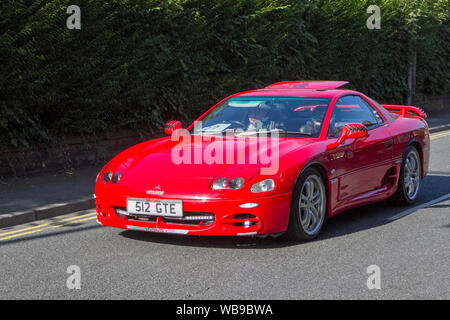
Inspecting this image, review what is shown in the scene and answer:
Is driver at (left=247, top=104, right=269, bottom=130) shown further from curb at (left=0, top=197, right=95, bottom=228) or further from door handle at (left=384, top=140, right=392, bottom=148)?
curb at (left=0, top=197, right=95, bottom=228)

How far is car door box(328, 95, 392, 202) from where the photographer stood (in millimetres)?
7410

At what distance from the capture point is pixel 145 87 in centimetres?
1221

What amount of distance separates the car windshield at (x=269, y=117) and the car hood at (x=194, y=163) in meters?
0.28

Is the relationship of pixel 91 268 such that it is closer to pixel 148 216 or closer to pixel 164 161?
pixel 148 216

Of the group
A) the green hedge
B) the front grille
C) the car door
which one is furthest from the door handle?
the green hedge

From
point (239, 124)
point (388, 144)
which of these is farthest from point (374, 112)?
point (239, 124)

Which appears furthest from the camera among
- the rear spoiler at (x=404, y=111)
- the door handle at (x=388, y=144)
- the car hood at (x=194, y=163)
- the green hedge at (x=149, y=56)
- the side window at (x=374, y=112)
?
the green hedge at (x=149, y=56)

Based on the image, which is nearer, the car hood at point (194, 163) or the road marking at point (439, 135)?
the car hood at point (194, 163)

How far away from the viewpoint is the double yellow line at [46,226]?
7456 millimetres

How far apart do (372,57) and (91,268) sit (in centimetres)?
1530

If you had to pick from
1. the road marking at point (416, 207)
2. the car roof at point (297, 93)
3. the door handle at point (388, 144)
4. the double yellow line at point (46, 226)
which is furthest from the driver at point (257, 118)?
the double yellow line at point (46, 226)

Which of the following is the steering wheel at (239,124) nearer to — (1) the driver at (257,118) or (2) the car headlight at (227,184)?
(1) the driver at (257,118)

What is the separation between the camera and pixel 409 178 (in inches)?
348
